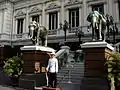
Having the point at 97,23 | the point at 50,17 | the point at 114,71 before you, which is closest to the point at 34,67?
the point at 97,23

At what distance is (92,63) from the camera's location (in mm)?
10266

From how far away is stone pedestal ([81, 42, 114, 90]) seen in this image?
9891 mm

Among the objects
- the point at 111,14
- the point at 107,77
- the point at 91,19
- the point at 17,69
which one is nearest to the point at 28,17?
the point at 111,14

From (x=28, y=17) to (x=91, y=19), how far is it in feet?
51.7

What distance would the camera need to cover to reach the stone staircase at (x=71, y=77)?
10.7 m

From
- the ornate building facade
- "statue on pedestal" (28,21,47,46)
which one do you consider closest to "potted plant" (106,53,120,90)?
"statue on pedestal" (28,21,47,46)

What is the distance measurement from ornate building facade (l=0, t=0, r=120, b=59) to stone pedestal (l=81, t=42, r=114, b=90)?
29.9ft

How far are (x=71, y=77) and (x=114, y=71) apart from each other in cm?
280

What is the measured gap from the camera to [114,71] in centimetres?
978

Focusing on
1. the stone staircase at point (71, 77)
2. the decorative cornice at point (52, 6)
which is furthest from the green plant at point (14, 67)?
the decorative cornice at point (52, 6)

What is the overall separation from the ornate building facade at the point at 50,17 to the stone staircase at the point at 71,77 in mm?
7101

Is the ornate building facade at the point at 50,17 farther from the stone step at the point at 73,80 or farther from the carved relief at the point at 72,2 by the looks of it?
the stone step at the point at 73,80

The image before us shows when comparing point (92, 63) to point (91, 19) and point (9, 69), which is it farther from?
point (9, 69)

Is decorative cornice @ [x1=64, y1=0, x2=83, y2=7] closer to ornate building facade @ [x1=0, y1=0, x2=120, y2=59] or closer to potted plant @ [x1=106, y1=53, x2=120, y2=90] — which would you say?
ornate building facade @ [x1=0, y1=0, x2=120, y2=59]
